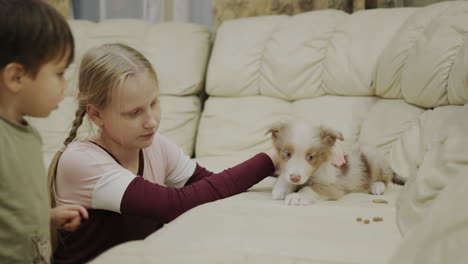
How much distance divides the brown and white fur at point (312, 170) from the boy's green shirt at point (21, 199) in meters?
0.89

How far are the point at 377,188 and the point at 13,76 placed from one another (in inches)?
59.0

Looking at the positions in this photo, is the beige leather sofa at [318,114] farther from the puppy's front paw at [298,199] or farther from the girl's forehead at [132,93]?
the girl's forehead at [132,93]

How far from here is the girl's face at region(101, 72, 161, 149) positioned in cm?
151

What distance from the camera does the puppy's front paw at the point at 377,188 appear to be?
196cm

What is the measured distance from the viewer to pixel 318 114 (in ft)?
9.48

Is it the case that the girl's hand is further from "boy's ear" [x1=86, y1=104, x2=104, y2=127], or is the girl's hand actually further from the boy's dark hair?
the boy's dark hair

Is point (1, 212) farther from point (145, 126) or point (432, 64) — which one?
point (432, 64)

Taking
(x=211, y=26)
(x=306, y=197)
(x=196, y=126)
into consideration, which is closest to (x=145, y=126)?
(x=306, y=197)

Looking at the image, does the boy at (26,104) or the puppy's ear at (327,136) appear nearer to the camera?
the boy at (26,104)

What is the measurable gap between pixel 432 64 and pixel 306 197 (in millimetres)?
1059

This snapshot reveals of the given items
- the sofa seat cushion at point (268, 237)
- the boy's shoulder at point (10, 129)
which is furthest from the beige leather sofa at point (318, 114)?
the boy's shoulder at point (10, 129)

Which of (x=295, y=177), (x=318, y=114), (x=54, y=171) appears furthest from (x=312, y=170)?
(x=318, y=114)

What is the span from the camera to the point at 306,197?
1746 millimetres

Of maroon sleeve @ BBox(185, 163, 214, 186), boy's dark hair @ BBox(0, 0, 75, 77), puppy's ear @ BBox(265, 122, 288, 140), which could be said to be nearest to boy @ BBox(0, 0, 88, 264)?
boy's dark hair @ BBox(0, 0, 75, 77)
